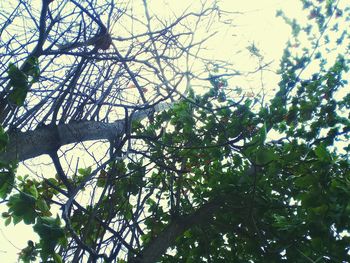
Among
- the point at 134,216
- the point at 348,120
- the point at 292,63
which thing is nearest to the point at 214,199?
the point at 134,216

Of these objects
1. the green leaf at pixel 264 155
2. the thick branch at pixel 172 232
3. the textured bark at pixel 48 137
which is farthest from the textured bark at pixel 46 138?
the green leaf at pixel 264 155

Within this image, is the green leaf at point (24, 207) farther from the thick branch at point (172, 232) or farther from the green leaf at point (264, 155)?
the green leaf at point (264, 155)

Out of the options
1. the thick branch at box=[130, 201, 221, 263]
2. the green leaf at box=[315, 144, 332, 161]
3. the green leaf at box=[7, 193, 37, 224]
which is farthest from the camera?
the thick branch at box=[130, 201, 221, 263]

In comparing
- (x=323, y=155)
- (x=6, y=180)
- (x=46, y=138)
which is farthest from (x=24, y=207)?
(x=323, y=155)

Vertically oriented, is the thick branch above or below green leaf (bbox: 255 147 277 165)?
below

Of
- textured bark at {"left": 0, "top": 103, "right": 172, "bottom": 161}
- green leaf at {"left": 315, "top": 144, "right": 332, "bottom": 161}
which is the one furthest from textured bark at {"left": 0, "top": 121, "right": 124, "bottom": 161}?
green leaf at {"left": 315, "top": 144, "right": 332, "bottom": 161}

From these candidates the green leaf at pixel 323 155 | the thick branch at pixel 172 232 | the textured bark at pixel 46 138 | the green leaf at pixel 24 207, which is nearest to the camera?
the green leaf at pixel 24 207

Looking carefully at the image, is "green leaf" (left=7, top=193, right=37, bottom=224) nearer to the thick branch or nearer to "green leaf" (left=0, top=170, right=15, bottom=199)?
"green leaf" (left=0, top=170, right=15, bottom=199)

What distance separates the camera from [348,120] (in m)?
2.72

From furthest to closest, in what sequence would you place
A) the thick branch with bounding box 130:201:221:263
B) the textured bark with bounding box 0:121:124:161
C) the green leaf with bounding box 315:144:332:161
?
the thick branch with bounding box 130:201:221:263 < the textured bark with bounding box 0:121:124:161 < the green leaf with bounding box 315:144:332:161

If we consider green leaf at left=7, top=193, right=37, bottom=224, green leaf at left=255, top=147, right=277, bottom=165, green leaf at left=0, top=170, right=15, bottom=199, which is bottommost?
green leaf at left=7, top=193, right=37, bottom=224

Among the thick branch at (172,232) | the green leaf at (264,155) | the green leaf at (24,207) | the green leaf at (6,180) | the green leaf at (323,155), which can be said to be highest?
the green leaf at (264,155)

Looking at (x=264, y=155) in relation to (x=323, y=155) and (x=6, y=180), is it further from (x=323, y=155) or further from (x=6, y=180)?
(x=6, y=180)

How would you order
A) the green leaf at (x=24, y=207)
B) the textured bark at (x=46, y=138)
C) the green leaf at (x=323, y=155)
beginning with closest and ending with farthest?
the green leaf at (x=24, y=207) → the green leaf at (x=323, y=155) → the textured bark at (x=46, y=138)
